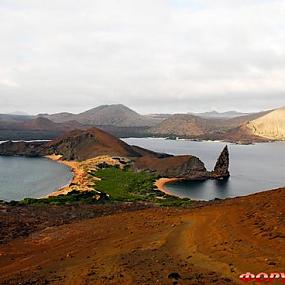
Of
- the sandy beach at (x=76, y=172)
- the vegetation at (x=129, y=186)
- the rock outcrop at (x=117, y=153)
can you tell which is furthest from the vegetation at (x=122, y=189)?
the rock outcrop at (x=117, y=153)

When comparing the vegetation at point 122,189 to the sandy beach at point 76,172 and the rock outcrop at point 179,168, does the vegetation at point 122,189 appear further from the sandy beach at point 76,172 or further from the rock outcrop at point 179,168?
the rock outcrop at point 179,168

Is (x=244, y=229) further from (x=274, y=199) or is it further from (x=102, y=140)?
(x=102, y=140)

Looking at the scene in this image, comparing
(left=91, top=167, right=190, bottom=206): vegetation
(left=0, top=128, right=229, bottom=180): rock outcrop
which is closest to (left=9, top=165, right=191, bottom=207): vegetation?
(left=91, top=167, right=190, bottom=206): vegetation

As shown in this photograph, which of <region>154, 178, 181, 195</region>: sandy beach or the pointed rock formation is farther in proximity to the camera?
the pointed rock formation

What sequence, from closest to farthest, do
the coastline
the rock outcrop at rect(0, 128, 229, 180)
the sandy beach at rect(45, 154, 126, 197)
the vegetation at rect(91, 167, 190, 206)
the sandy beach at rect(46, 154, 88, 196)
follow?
the vegetation at rect(91, 167, 190, 206) → the sandy beach at rect(45, 154, 126, 197) → the sandy beach at rect(46, 154, 88, 196) → the coastline → the rock outcrop at rect(0, 128, 229, 180)

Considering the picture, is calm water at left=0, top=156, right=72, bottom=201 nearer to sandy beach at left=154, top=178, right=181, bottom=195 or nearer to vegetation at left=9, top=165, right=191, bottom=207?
vegetation at left=9, top=165, right=191, bottom=207
